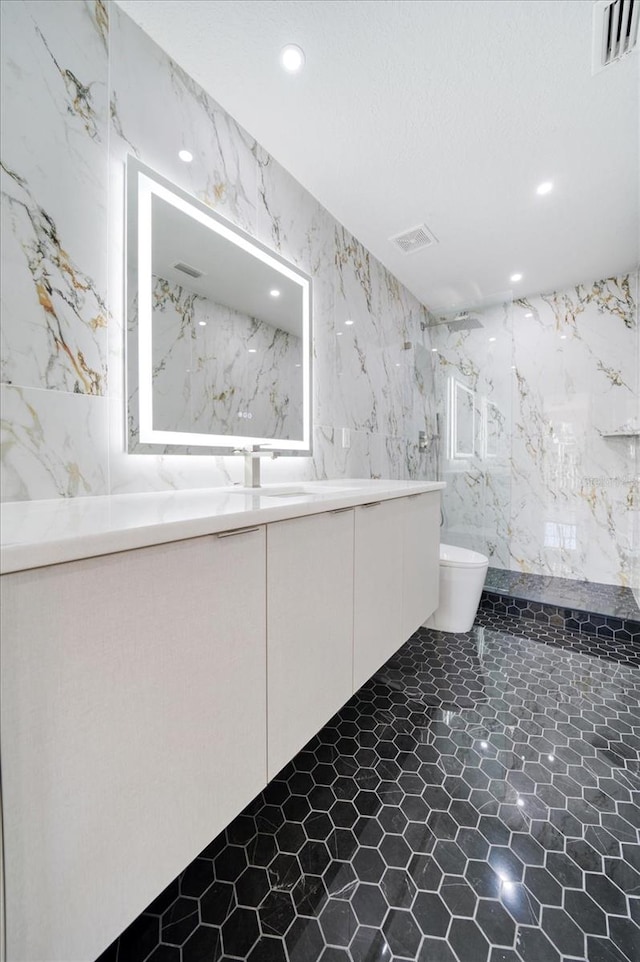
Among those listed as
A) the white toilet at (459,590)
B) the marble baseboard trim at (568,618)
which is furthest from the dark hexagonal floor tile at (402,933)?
the marble baseboard trim at (568,618)

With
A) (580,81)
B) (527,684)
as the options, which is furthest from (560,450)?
(580,81)

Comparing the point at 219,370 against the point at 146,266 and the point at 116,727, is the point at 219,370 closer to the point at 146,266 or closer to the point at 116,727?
the point at 146,266

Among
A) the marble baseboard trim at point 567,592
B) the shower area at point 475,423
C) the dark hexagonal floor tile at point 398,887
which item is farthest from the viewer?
the shower area at point 475,423

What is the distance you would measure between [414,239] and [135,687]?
2608mm

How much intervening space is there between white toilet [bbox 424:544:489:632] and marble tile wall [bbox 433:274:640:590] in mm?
931

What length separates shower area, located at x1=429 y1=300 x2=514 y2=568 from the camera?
9.82 feet

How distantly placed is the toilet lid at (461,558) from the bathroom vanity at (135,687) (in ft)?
4.42

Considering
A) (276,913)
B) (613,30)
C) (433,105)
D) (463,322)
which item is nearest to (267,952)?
(276,913)

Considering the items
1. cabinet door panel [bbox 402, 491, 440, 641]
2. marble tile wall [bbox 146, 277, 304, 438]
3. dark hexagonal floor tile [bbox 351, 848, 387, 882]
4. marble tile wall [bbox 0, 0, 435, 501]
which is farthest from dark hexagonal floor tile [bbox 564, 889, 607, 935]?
marble tile wall [bbox 146, 277, 304, 438]

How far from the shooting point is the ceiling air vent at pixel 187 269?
1230 mm

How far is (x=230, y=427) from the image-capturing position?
1423 mm

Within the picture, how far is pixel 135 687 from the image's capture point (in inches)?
23.3

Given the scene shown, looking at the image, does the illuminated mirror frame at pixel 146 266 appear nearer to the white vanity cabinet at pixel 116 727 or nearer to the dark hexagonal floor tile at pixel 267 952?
the white vanity cabinet at pixel 116 727

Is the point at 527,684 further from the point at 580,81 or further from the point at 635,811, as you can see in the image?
the point at 580,81
